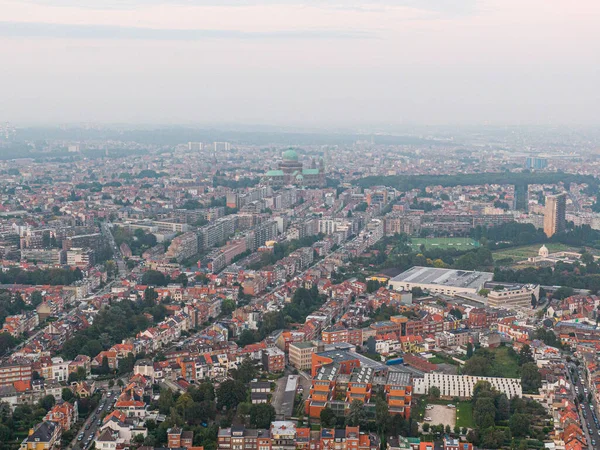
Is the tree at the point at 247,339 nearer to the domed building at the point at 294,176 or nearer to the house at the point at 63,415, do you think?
the house at the point at 63,415

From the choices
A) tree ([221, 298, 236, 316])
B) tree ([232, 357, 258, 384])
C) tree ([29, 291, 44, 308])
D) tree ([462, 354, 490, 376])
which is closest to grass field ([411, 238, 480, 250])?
tree ([221, 298, 236, 316])

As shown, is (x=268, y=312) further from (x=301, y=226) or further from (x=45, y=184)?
(x=45, y=184)

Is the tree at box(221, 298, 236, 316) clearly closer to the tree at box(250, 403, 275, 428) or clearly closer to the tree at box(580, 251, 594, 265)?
the tree at box(250, 403, 275, 428)

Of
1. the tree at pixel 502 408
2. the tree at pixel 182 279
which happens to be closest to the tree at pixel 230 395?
the tree at pixel 502 408

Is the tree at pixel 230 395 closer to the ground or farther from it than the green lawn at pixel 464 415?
farther from it

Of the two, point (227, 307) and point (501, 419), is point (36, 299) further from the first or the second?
point (501, 419)

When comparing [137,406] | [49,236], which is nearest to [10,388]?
[137,406]
